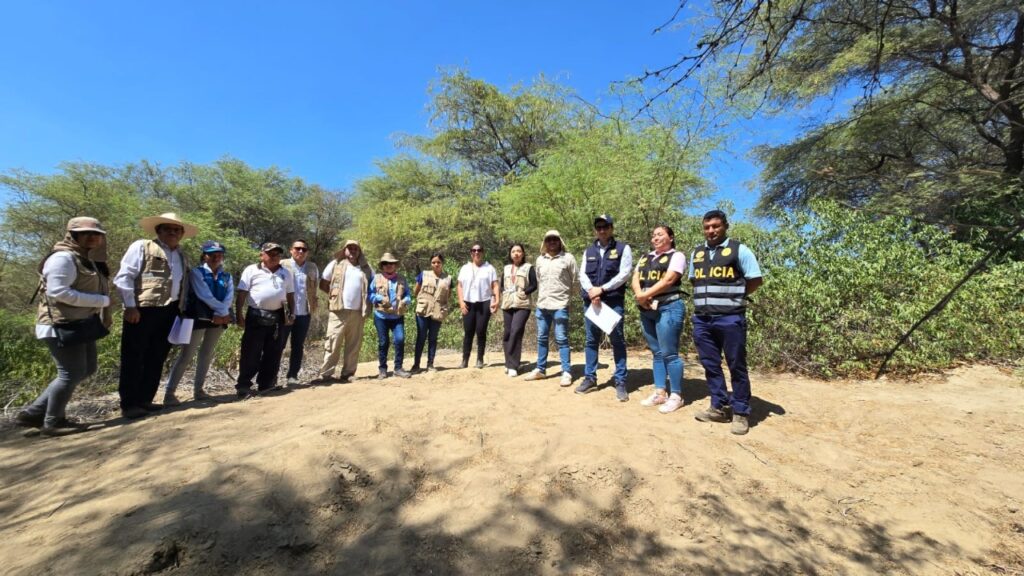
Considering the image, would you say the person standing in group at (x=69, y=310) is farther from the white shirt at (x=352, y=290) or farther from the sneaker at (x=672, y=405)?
the sneaker at (x=672, y=405)

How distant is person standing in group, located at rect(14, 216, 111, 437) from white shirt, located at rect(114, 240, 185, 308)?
0.12 m

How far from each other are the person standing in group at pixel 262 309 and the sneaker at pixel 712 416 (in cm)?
429

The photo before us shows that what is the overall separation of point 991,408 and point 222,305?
7.72 m

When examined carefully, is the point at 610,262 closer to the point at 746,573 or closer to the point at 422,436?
the point at 422,436

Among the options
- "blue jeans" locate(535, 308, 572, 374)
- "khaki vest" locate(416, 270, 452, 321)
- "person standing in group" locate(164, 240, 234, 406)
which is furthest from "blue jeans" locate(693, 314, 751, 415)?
"person standing in group" locate(164, 240, 234, 406)

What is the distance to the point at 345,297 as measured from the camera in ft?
16.7

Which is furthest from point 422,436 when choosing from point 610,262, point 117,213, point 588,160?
point 117,213

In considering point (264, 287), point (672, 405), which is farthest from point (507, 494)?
point (264, 287)

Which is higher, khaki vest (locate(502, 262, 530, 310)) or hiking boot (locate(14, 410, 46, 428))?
khaki vest (locate(502, 262, 530, 310))

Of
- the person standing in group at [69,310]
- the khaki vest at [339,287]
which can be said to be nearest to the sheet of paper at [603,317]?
the khaki vest at [339,287]

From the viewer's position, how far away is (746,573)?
Result: 6.72 ft

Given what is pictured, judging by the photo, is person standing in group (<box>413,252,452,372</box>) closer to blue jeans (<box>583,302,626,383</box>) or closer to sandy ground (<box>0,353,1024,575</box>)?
sandy ground (<box>0,353,1024,575</box>)

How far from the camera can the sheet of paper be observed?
13.8 feet

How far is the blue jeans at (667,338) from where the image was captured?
389 cm
